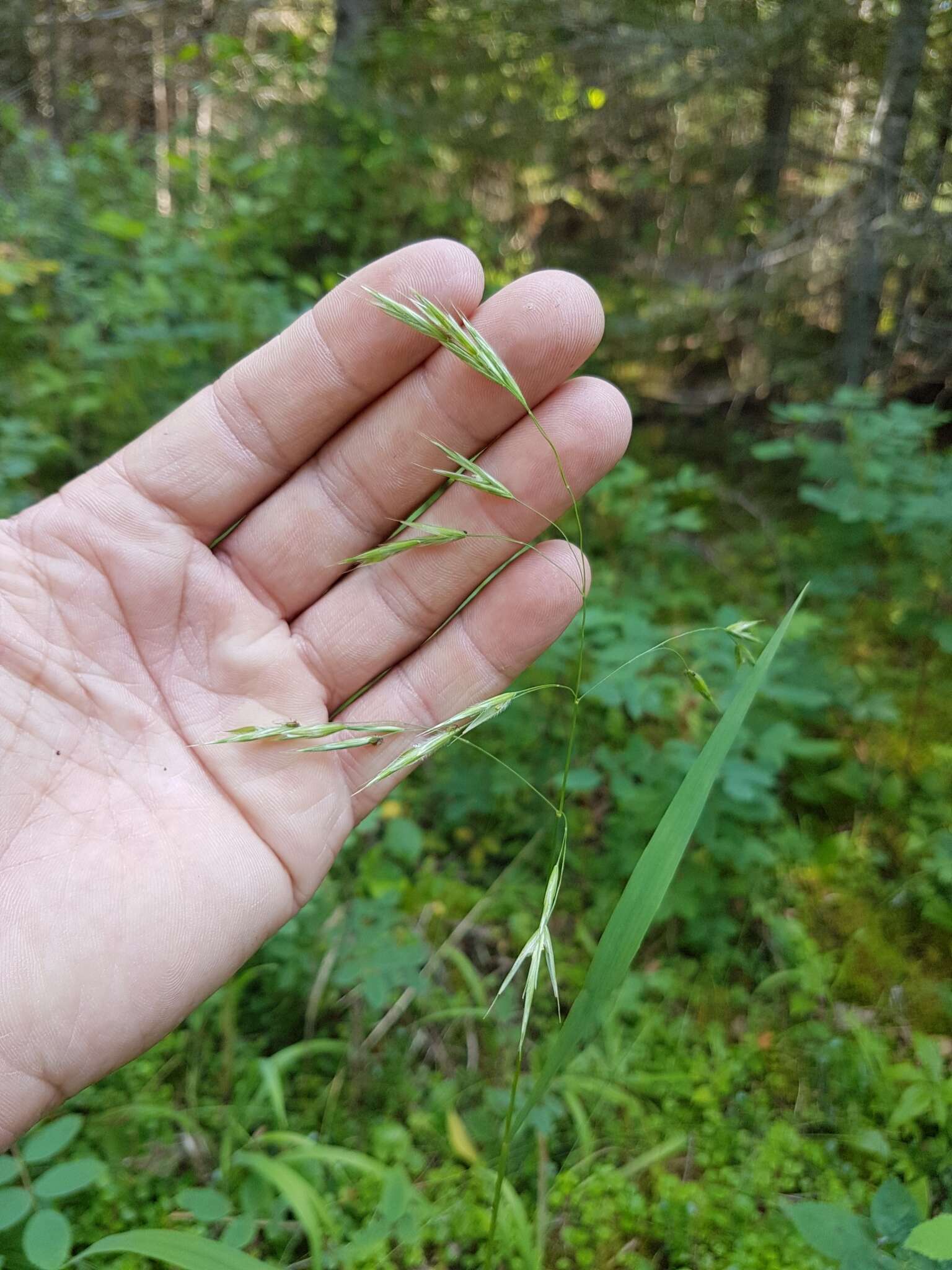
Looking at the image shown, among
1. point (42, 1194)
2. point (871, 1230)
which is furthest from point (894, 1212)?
point (42, 1194)

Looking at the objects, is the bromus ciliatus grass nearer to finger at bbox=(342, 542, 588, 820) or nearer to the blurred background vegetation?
finger at bbox=(342, 542, 588, 820)

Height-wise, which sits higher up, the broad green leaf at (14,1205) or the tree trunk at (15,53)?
the tree trunk at (15,53)

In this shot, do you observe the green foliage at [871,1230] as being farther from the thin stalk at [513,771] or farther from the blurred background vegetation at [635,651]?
the thin stalk at [513,771]

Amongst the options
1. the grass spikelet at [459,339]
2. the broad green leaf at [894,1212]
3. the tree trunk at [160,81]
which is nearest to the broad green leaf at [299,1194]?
the broad green leaf at [894,1212]

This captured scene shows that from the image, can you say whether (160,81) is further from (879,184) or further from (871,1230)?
(871,1230)

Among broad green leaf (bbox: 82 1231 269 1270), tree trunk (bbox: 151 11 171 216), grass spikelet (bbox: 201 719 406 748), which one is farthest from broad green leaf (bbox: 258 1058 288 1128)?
tree trunk (bbox: 151 11 171 216)

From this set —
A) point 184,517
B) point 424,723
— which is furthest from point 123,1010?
point 184,517

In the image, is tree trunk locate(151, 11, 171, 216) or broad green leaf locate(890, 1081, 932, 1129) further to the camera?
tree trunk locate(151, 11, 171, 216)
